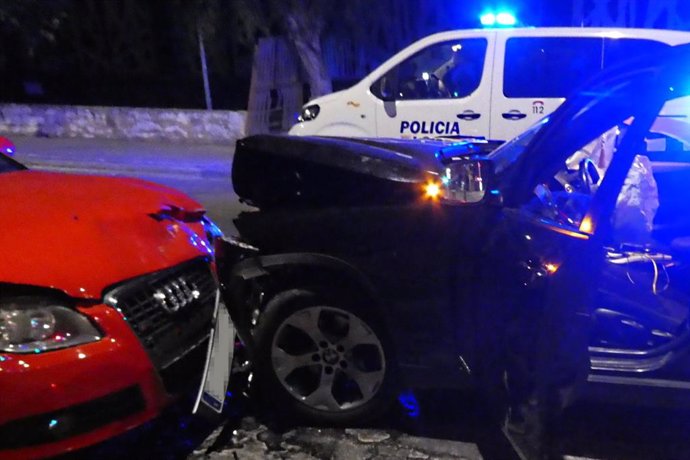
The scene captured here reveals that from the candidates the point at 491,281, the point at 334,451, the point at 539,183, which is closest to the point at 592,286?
the point at 491,281

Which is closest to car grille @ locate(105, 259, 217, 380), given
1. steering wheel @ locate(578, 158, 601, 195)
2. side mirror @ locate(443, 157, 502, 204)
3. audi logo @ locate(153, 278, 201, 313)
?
audi logo @ locate(153, 278, 201, 313)

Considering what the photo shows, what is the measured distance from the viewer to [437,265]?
3008 millimetres

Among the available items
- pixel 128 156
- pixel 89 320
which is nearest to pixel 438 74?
pixel 128 156

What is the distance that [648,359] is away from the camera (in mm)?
2920

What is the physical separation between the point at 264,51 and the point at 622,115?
1137 cm

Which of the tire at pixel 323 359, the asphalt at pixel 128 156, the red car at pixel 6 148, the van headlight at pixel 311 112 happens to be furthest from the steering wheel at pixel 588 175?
the asphalt at pixel 128 156

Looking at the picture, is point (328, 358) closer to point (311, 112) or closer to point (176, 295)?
point (176, 295)

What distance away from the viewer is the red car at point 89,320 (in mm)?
2480

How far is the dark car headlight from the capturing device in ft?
8.20

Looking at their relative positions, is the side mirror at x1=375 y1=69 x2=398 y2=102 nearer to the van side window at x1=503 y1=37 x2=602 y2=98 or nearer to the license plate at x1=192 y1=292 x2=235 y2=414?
the van side window at x1=503 y1=37 x2=602 y2=98

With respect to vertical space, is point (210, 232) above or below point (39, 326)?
above

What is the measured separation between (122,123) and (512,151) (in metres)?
12.0

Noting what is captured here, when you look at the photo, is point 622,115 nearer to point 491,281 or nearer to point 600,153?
point 491,281

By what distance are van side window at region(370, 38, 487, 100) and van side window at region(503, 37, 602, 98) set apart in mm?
379
